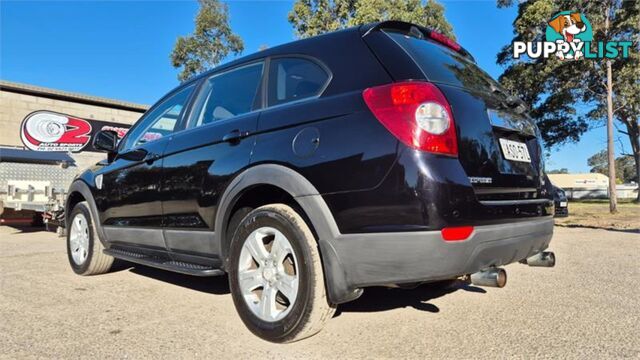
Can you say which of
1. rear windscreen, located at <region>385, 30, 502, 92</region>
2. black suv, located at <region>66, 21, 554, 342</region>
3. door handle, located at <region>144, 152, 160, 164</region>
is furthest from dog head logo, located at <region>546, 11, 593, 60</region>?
door handle, located at <region>144, 152, 160, 164</region>

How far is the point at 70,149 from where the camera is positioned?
18.7 metres

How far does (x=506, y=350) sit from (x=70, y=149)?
19863 mm

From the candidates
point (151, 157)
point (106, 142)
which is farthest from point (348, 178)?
point (106, 142)

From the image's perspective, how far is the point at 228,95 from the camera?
345 centimetres

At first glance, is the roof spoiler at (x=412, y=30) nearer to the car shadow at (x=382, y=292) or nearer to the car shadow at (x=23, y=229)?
the car shadow at (x=382, y=292)

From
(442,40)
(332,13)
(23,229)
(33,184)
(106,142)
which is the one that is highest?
(332,13)

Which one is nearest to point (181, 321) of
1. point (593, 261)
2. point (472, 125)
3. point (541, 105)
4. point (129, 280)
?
point (129, 280)

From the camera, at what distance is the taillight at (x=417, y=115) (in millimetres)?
2227

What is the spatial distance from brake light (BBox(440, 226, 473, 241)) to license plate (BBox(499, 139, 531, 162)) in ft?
2.09

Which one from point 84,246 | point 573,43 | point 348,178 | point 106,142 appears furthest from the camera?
point 573,43

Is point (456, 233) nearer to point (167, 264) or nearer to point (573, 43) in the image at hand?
point (167, 264)

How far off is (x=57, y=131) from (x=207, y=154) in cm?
1752

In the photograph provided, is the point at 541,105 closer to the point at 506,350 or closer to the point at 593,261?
the point at 593,261

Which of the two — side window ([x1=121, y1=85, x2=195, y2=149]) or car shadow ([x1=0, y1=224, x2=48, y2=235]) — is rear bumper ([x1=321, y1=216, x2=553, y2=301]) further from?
car shadow ([x1=0, y1=224, x2=48, y2=235])
